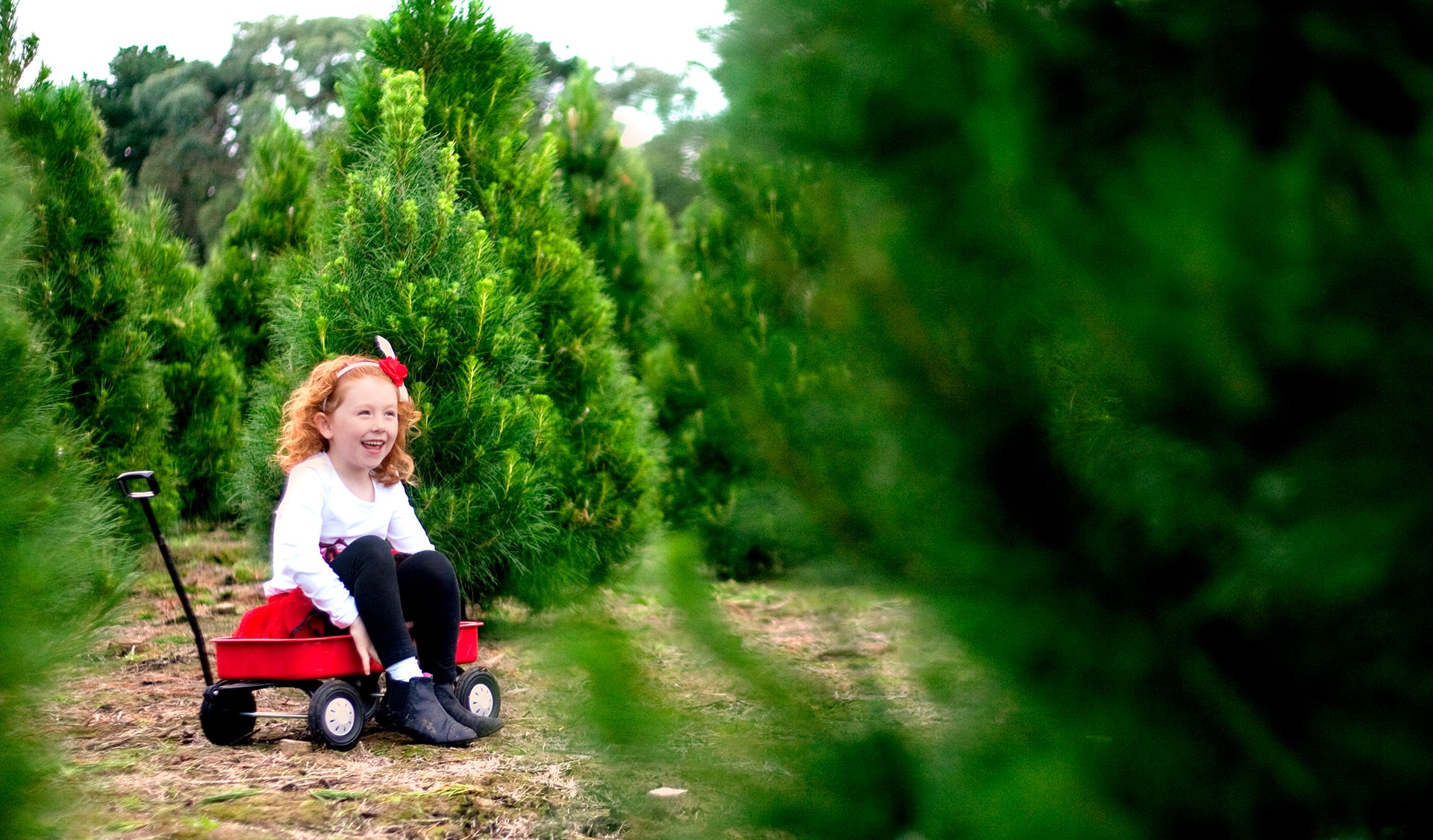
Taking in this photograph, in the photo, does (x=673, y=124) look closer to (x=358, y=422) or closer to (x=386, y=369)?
(x=358, y=422)

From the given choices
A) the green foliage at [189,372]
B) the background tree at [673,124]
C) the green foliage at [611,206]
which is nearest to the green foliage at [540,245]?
the green foliage at [611,206]

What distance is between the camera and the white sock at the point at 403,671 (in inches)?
152

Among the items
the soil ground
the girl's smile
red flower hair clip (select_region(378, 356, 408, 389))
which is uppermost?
red flower hair clip (select_region(378, 356, 408, 389))

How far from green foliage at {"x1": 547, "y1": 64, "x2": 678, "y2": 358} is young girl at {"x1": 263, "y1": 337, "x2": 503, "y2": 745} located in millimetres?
5221

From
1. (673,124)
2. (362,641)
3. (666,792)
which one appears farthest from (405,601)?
(673,124)

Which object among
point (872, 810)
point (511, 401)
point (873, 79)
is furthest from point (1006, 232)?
point (511, 401)

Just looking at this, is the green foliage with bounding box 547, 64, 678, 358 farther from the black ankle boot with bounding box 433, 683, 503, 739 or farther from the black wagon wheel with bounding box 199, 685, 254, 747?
the black wagon wheel with bounding box 199, 685, 254, 747

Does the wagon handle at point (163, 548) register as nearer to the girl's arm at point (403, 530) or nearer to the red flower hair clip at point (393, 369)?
the girl's arm at point (403, 530)

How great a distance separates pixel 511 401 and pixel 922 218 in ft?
16.0

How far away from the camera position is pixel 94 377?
273 inches

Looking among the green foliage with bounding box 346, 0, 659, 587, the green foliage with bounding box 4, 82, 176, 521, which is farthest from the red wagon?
the green foliage with bounding box 4, 82, 176, 521

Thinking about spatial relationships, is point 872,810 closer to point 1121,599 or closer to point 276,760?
point 1121,599

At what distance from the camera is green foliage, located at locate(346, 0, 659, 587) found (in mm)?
6238

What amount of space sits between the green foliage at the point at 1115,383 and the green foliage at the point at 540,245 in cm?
513
